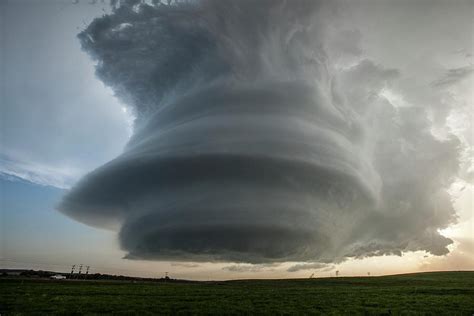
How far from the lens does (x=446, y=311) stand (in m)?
33.7

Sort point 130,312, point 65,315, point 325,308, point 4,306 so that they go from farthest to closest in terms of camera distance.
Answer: point 325,308 → point 4,306 → point 130,312 → point 65,315

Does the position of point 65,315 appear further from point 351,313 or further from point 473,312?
point 473,312

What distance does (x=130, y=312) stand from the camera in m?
30.9

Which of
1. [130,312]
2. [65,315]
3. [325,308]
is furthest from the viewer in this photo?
[325,308]

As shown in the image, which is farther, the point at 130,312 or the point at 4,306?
the point at 4,306

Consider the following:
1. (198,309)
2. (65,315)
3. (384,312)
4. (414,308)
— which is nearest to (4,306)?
(65,315)

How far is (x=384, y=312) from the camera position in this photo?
32.4 metres

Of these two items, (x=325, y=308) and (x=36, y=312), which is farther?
(x=325, y=308)

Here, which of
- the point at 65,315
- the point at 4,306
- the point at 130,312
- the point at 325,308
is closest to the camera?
the point at 65,315

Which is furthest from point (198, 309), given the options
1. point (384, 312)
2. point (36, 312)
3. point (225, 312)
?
point (384, 312)

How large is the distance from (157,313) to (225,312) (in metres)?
6.56

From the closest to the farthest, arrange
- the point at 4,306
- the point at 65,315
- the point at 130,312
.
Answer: the point at 65,315
the point at 130,312
the point at 4,306

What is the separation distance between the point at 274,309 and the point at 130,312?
48.2 feet

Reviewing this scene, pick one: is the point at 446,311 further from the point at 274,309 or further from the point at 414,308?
the point at 274,309
